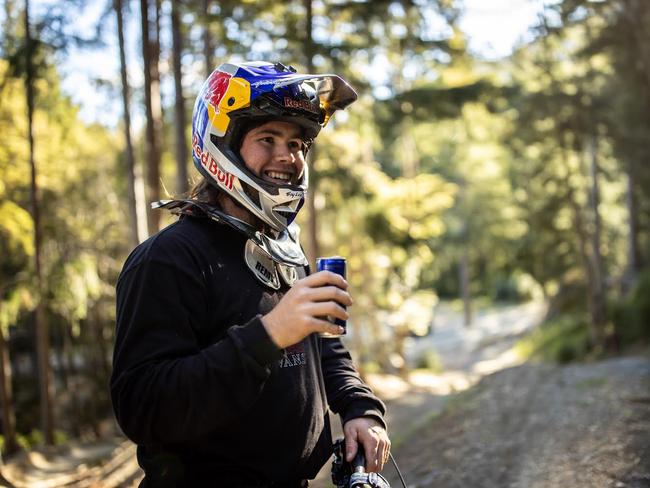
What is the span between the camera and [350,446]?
2734mm

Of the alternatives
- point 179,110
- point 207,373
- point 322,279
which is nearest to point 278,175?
point 322,279

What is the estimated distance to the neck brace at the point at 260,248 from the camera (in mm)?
2430

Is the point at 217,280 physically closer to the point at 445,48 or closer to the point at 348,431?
Answer: the point at 348,431

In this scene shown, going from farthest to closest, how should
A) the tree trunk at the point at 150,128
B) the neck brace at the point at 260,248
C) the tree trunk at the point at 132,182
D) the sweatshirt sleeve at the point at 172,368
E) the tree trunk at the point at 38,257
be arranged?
the tree trunk at the point at 38,257, the tree trunk at the point at 132,182, the tree trunk at the point at 150,128, the neck brace at the point at 260,248, the sweatshirt sleeve at the point at 172,368

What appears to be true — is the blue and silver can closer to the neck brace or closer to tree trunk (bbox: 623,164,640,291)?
the neck brace

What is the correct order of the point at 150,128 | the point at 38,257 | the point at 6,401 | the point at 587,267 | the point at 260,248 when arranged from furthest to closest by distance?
the point at 587,267, the point at 6,401, the point at 38,257, the point at 150,128, the point at 260,248

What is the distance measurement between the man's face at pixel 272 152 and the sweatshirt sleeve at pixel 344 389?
837 millimetres

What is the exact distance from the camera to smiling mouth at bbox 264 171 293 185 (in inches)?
105

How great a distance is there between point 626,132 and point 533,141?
308 centimetres

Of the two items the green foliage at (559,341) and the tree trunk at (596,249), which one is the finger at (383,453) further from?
the green foliage at (559,341)

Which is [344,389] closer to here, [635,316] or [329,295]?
[329,295]

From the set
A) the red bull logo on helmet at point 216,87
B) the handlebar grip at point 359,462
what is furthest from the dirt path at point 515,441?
the red bull logo on helmet at point 216,87

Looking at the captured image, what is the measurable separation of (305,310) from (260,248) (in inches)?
20.9

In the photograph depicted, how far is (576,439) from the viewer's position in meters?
7.88
